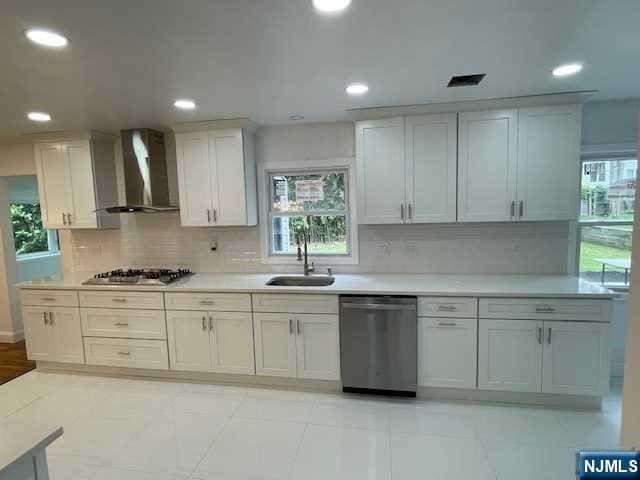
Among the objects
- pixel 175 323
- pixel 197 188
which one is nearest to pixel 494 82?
pixel 197 188

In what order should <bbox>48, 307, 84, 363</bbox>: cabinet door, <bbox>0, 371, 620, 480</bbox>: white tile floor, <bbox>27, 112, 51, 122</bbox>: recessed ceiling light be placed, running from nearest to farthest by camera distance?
1. <bbox>0, 371, 620, 480</bbox>: white tile floor
2. <bbox>27, 112, 51, 122</bbox>: recessed ceiling light
3. <bbox>48, 307, 84, 363</bbox>: cabinet door

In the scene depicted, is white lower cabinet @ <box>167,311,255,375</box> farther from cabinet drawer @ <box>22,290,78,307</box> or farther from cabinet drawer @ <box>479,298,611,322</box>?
cabinet drawer @ <box>479,298,611,322</box>

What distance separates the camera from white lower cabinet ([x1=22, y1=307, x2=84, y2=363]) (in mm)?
3385

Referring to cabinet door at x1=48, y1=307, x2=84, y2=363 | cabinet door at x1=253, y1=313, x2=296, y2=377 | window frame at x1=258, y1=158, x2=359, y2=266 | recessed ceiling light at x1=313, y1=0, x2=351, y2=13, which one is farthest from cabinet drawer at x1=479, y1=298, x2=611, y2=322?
cabinet door at x1=48, y1=307, x2=84, y2=363

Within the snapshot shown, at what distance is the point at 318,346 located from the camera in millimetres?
2951

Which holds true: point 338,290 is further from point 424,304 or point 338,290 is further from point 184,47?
point 184,47

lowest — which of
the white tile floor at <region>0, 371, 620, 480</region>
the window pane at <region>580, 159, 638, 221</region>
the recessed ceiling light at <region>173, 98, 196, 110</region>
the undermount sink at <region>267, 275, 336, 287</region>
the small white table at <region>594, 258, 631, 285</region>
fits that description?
the white tile floor at <region>0, 371, 620, 480</region>

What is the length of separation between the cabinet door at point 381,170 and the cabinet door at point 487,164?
0.53m

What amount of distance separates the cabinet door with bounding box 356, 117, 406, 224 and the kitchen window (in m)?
1.67

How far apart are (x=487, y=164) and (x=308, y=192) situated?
1.73 metres

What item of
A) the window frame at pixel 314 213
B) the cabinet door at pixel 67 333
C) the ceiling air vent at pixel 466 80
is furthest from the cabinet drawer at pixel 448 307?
the cabinet door at pixel 67 333

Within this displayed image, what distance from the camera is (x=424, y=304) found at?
2758 mm

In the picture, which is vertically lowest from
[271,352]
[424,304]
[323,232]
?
[271,352]

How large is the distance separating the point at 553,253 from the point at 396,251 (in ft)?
4.69
